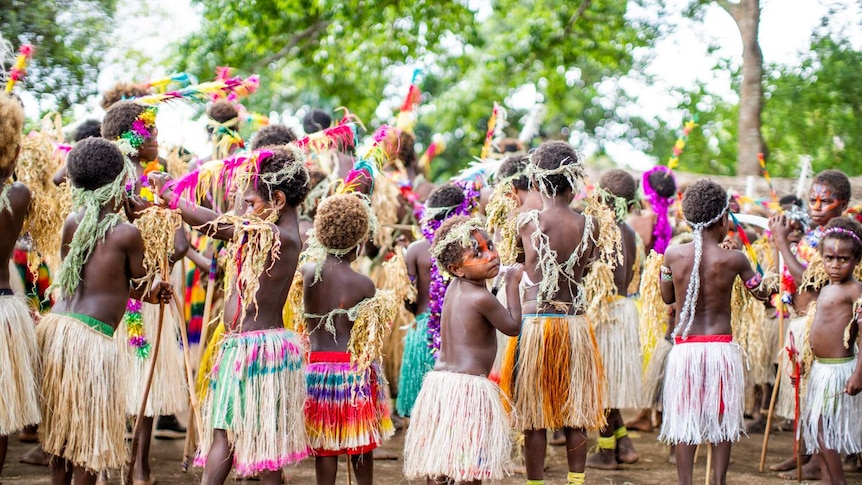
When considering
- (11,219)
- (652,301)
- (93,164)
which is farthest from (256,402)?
(652,301)

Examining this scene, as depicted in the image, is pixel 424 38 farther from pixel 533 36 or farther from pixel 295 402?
pixel 295 402

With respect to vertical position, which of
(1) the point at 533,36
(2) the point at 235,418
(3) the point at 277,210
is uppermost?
(1) the point at 533,36


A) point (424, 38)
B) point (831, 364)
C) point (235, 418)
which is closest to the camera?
point (235, 418)

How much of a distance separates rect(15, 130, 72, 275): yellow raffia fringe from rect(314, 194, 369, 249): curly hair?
1.68 meters

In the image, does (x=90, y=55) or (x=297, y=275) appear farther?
(x=90, y=55)

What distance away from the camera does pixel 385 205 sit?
7133mm

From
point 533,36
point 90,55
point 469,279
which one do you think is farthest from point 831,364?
point 533,36

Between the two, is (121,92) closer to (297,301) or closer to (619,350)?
(297,301)

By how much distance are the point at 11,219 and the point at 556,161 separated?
283 centimetres

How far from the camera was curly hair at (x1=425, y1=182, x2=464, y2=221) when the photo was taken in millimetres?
5637

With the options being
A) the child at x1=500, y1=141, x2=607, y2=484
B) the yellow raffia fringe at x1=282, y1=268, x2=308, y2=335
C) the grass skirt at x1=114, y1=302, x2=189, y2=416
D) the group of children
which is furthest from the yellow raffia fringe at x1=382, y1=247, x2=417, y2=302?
the grass skirt at x1=114, y1=302, x2=189, y2=416

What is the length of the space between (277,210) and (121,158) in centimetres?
78

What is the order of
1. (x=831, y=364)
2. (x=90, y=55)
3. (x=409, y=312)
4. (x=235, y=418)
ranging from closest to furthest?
1. (x=235, y=418)
2. (x=831, y=364)
3. (x=409, y=312)
4. (x=90, y=55)

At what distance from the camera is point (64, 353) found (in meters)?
4.15
